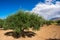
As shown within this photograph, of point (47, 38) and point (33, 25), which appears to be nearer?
point (33, 25)

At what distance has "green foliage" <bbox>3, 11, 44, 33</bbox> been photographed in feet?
120

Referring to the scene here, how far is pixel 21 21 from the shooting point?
36.7 meters

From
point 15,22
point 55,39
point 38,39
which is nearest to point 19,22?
point 15,22

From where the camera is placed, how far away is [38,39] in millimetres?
38875

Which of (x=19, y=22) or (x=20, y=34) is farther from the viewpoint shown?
(x=20, y=34)

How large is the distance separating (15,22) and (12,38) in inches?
139

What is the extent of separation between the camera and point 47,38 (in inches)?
1613

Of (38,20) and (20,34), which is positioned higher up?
(38,20)

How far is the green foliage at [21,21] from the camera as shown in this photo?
3666 centimetres

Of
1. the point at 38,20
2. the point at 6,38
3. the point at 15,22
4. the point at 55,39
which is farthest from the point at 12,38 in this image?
the point at 55,39

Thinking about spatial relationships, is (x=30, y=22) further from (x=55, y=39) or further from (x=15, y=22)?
(x=55, y=39)

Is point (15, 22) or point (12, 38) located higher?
point (15, 22)

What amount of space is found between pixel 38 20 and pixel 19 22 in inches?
167

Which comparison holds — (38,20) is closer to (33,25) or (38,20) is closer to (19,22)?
(33,25)
